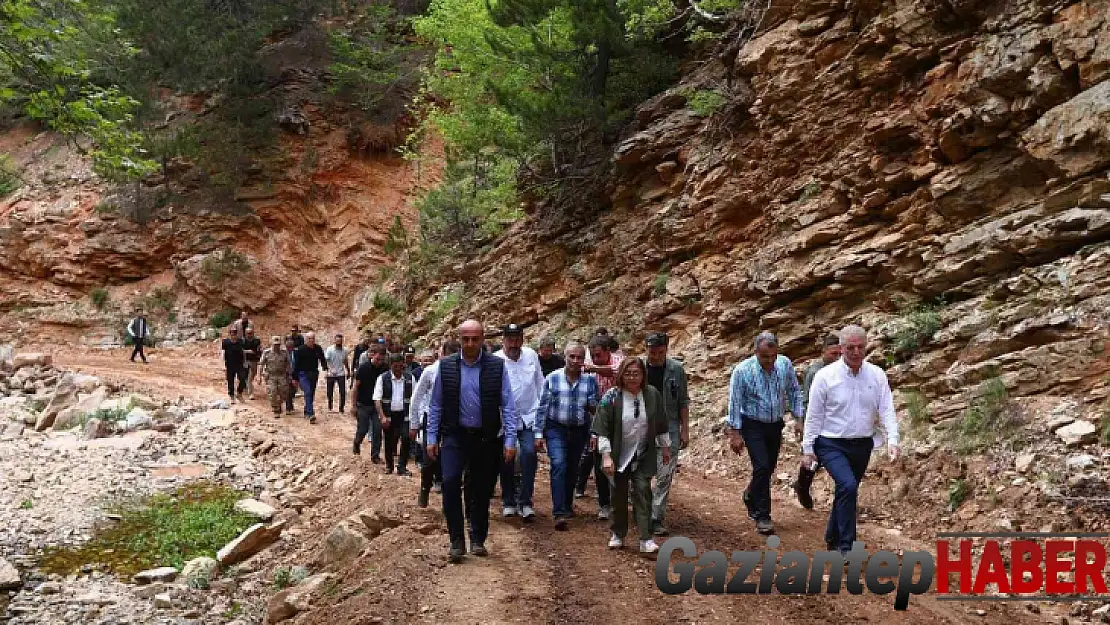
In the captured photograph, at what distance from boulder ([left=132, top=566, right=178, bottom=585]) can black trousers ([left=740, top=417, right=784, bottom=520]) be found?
6876mm

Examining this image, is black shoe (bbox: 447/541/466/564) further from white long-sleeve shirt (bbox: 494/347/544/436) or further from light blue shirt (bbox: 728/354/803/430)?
light blue shirt (bbox: 728/354/803/430)

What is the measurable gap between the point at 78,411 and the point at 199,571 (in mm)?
9362

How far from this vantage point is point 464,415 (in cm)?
638

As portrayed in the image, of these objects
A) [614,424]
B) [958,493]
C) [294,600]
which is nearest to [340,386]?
[294,600]

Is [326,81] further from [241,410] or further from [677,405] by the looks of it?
[677,405]

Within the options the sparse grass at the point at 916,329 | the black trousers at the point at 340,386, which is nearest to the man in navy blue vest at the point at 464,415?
the sparse grass at the point at 916,329

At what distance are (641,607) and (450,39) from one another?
771 inches

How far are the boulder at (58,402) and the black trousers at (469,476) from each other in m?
13.4

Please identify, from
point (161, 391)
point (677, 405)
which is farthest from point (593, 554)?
point (161, 391)

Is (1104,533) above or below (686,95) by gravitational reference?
below

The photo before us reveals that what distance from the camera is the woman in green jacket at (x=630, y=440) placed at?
252 inches

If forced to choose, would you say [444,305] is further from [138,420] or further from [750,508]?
[750,508]

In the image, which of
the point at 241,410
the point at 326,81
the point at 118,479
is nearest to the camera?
the point at 118,479

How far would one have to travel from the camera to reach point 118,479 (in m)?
12.3
